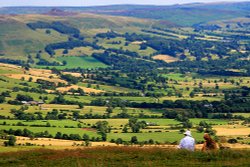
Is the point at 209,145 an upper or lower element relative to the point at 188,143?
lower

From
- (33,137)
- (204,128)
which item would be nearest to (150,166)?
(33,137)

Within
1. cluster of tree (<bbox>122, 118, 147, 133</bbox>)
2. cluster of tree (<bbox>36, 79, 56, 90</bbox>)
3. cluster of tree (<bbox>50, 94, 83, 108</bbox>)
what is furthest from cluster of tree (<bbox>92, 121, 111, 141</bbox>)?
cluster of tree (<bbox>36, 79, 56, 90</bbox>)

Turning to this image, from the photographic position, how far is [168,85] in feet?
555

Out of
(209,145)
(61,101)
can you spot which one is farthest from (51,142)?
(61,101)

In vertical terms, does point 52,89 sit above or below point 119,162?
below

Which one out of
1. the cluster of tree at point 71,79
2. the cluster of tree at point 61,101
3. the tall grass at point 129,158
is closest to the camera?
the tall grass at point 129,158

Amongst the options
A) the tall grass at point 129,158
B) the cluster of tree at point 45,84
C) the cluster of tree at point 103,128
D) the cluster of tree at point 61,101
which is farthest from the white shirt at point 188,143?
the cluster of tree at point 45,84

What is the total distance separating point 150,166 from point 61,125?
60836 mm

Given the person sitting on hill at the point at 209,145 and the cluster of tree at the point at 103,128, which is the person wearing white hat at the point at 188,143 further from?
the cluster of tree at the point at 103,128

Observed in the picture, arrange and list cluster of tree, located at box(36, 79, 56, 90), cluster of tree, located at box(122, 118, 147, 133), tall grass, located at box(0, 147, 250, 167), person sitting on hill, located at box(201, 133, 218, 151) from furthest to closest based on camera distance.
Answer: cluster of tree, located at box(36, 79, 56, 90) < cluster of tree, located at box(122, 118, 147, 133) < person sitting on hill, located at box(201, 133, 218, 151) < tall grass, located at box(0, 147, 250, 167)

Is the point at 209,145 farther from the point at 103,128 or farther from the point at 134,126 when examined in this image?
the point at 134,126

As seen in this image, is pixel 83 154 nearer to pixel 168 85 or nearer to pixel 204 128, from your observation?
pixel 204 128

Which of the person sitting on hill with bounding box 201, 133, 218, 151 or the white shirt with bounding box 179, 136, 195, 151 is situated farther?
the person sitting on hill with bounding box 201, 133, 218, 151

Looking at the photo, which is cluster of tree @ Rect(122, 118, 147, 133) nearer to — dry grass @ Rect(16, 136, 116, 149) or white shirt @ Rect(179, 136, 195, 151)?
dry grass @ Rect(16, 136, 116, 149)
